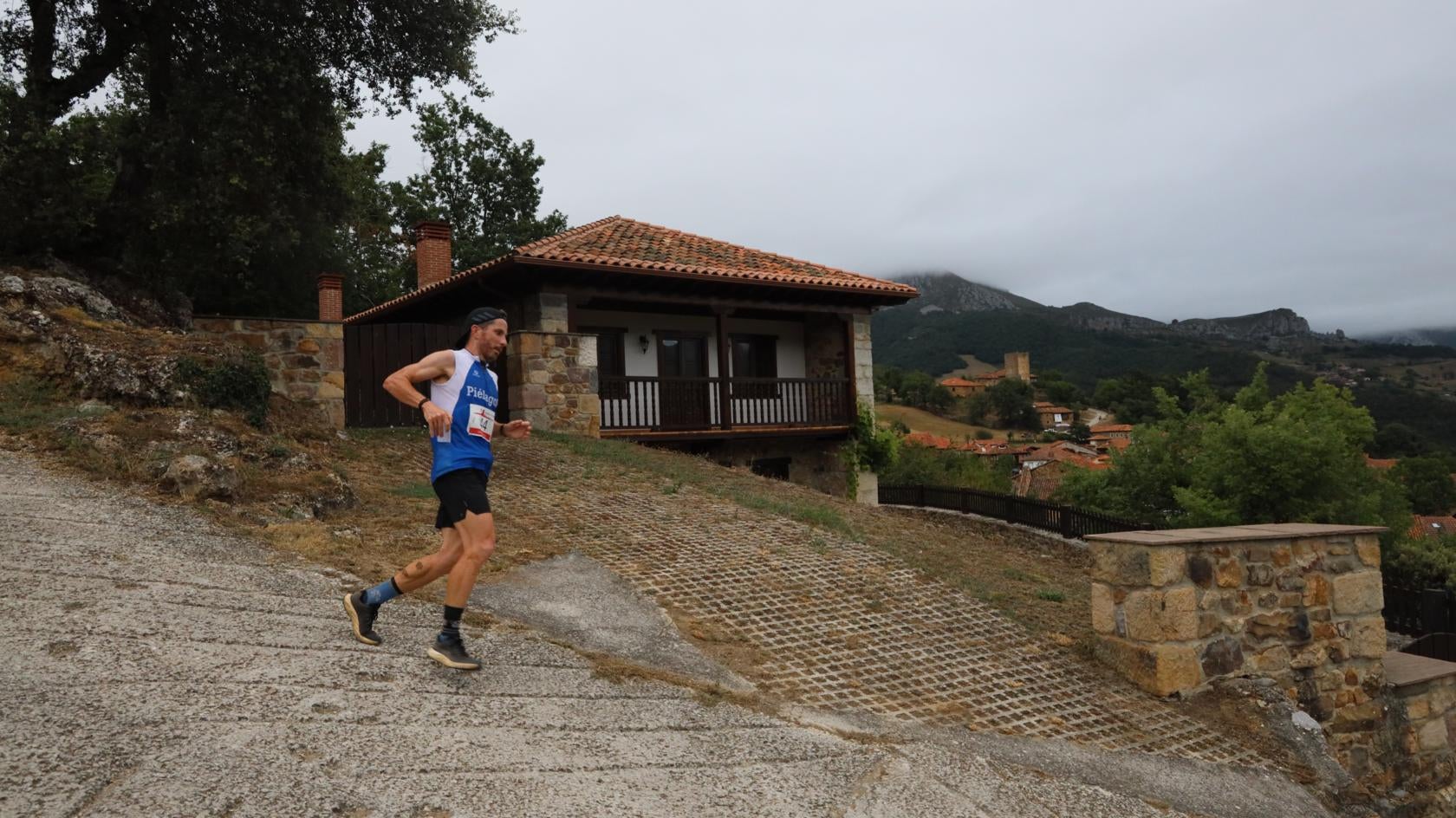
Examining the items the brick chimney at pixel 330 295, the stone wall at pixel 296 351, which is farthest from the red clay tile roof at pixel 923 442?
the stone wall at pixel 296 351

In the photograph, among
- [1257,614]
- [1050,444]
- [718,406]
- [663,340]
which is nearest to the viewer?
[1257,614]

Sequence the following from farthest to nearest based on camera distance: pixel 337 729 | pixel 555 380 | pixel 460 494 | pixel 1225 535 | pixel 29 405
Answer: pixel 555 380 < pixel 29 405 < pixel 1225 535 < pixel 460 494 < pixel 337 729

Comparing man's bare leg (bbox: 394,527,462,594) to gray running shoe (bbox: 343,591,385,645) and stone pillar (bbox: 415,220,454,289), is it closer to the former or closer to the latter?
gray running shoe (bbox: 343,591,385,645)

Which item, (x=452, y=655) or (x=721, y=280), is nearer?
(x=452, y=655)

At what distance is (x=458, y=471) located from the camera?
13.8ft

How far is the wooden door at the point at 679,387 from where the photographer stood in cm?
1630

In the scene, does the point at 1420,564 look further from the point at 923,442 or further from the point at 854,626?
the point at 923,442

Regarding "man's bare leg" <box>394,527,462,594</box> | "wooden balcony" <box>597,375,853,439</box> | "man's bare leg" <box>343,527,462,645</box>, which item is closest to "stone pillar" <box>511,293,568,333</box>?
"wooden balcony" <box>597,375,853,439</box>

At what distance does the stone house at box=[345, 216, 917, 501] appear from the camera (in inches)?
529

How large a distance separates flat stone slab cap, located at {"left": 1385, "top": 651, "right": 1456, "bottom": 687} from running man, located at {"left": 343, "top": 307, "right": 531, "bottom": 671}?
21.9ft

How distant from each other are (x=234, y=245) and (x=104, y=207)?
165cm

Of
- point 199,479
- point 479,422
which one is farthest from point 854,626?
point 199,479

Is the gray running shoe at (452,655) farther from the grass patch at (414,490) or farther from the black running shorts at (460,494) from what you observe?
the grass patch at (414,490)

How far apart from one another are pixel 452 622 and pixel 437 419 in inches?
39.5
